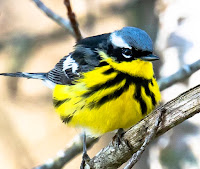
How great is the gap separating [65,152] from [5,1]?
9.48 ft

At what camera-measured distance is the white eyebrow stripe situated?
2.36 metres

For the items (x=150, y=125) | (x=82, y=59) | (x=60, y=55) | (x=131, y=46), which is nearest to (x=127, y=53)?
(x=131, y=46)

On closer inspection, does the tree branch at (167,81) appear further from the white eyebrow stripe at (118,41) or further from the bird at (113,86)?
the white eyebrow stripe at (118,41)

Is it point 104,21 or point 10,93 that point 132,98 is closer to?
point 104,21

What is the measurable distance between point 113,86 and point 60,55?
8.76 feet

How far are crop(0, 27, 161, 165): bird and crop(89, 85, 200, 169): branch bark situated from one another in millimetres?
212

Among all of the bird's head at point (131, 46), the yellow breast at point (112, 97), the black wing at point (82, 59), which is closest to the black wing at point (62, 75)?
the black wing at point (82, 59)

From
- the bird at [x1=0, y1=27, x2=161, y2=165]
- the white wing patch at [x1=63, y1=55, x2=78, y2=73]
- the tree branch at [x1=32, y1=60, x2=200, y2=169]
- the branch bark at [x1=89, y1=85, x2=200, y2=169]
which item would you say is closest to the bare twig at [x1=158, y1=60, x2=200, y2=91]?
the tree branch at [x1=32, y1=60, x2=200, y2=169]

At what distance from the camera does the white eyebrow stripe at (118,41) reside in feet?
7.75

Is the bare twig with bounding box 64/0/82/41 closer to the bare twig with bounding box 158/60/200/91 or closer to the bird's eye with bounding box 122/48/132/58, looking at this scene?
the bird's eye with bounding box 122/48/132/58

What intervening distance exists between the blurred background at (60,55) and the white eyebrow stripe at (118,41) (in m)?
0.72

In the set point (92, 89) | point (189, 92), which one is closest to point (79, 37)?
point (92, 89)

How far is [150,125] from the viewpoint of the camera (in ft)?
6.61

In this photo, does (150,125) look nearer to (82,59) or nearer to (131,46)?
(131,46)
